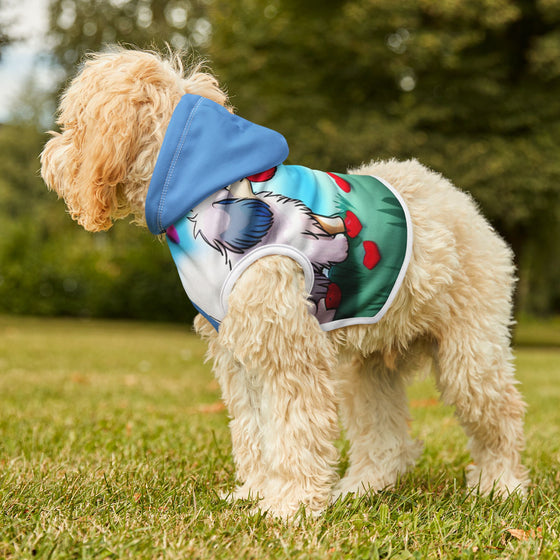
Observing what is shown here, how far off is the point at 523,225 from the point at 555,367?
6482mm

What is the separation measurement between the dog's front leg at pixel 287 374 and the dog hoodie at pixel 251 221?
0.07 m

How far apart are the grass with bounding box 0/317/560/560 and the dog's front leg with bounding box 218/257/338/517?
14 centimetres

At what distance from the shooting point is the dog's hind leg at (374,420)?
3.50m

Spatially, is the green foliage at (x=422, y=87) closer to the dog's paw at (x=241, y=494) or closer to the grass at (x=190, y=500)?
the grass at (x=190, y=500)

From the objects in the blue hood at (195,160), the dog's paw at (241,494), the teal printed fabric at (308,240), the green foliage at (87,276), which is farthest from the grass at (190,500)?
the green foliage at (87,276)

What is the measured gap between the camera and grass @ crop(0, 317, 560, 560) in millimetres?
2328

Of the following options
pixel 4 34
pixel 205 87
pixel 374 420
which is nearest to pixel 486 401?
pixel 374 420

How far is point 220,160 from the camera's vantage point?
8.72 ft

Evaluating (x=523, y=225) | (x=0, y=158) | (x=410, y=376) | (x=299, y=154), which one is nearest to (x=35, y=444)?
(x=410, y=376)

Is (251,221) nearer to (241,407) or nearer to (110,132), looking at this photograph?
(110,132)

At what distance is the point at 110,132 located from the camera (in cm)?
263

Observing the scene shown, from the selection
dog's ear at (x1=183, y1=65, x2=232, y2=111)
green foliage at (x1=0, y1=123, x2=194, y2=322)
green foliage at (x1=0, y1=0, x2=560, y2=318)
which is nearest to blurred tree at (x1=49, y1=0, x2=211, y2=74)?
green foliage at (x1=0, y1=0, x2=560, y2=318)

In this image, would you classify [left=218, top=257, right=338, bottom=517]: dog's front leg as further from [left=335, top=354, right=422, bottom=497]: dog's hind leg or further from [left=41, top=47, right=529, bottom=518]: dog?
[left=335, top=354, right=422, bottom=497]: dog's hind leg

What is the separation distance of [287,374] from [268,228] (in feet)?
1.99
